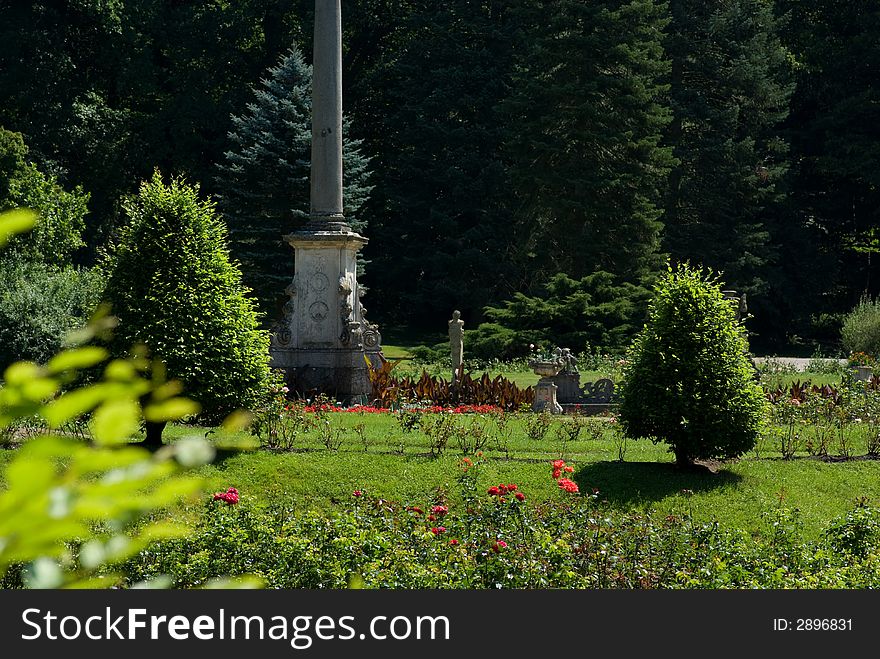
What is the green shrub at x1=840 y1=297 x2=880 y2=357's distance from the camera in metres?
31.7

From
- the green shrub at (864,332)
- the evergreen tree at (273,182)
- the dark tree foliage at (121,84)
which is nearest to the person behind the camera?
the green shrub at (864,332)

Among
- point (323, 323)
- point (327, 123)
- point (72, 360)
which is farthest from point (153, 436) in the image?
point (72, 360)

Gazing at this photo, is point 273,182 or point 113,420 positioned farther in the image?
point 273,182

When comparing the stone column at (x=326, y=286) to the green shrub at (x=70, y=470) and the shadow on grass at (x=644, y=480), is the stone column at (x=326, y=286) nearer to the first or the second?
the shadow on grass at (x=644, y=480)

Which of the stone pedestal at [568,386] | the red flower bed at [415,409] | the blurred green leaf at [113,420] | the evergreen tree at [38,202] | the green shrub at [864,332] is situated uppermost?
the evergreen tree at [38,202]

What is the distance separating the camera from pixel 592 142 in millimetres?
38031

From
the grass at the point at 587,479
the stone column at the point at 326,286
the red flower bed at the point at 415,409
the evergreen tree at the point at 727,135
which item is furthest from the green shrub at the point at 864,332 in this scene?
the grass at the point at 587,479

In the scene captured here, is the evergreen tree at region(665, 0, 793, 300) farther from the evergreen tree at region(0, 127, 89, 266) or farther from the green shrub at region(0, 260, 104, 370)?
the green shrub at region(0, 260, 104, 370)

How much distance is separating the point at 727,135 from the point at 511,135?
742 cm

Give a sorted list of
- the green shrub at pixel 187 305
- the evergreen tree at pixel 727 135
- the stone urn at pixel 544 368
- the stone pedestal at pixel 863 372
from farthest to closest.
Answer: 1. the evergreen tree at pixel 727 135
2. the stone pedestal at pixel 863 372
3. the stone urn at pixel 544 368
4. the green shrub at pixel 187 305

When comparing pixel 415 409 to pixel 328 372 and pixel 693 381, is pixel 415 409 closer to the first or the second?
pixel 328 372

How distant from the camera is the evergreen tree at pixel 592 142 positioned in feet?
123

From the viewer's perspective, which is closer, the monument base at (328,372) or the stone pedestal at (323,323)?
the monument base at (328,372)

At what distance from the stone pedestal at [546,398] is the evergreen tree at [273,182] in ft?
61.8
